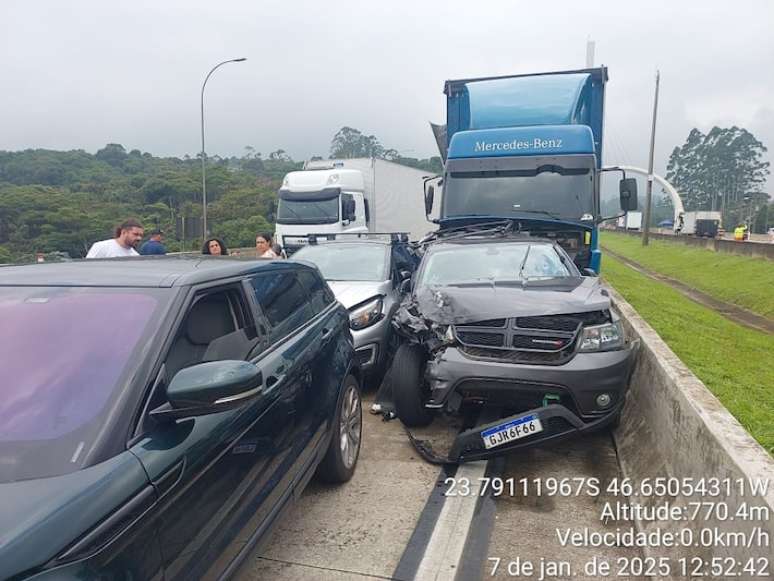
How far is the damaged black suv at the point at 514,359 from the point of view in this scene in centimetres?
392

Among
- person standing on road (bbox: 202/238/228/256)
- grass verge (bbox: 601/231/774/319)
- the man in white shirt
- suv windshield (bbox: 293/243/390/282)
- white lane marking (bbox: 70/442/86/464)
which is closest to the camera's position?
white lane marking (bbox: 70/442/86/464)

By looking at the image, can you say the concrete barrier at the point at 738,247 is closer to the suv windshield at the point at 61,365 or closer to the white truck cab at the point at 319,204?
the white truck cab at the point at 319,204

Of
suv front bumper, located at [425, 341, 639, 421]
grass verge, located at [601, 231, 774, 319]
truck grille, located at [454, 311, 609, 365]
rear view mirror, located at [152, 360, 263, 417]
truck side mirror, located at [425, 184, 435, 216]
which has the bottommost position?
grass verge, located at [601, 231, 774, 319]

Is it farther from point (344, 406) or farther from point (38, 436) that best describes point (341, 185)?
point (38, 436)

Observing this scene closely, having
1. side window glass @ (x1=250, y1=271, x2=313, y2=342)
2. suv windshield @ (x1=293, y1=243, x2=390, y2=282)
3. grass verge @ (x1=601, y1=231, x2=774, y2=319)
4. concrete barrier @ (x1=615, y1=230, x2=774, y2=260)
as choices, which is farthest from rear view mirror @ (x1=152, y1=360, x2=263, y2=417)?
concrete barrier @ (x1=615, y1=230, x2=774, y2=260)

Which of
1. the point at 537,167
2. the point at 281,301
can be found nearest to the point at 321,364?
the point at 281,301

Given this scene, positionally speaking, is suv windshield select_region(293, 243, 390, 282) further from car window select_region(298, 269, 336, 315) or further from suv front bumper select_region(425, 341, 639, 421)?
suv front bumper select_region(425, 341, 639, 421)

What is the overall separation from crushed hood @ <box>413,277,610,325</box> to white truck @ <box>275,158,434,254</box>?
10.2 meters

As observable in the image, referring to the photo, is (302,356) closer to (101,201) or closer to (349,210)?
(349,210)

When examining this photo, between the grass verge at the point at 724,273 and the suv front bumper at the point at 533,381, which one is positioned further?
the grass verge at the point at 724,273

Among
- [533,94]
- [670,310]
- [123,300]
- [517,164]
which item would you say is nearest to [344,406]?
[123,300]

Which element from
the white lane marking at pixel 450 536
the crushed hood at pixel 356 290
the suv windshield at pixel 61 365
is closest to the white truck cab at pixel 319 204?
the crushed hood at pixel 356 290

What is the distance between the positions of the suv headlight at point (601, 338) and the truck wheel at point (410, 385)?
1.31 meters

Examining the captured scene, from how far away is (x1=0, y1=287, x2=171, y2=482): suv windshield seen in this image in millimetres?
1791
